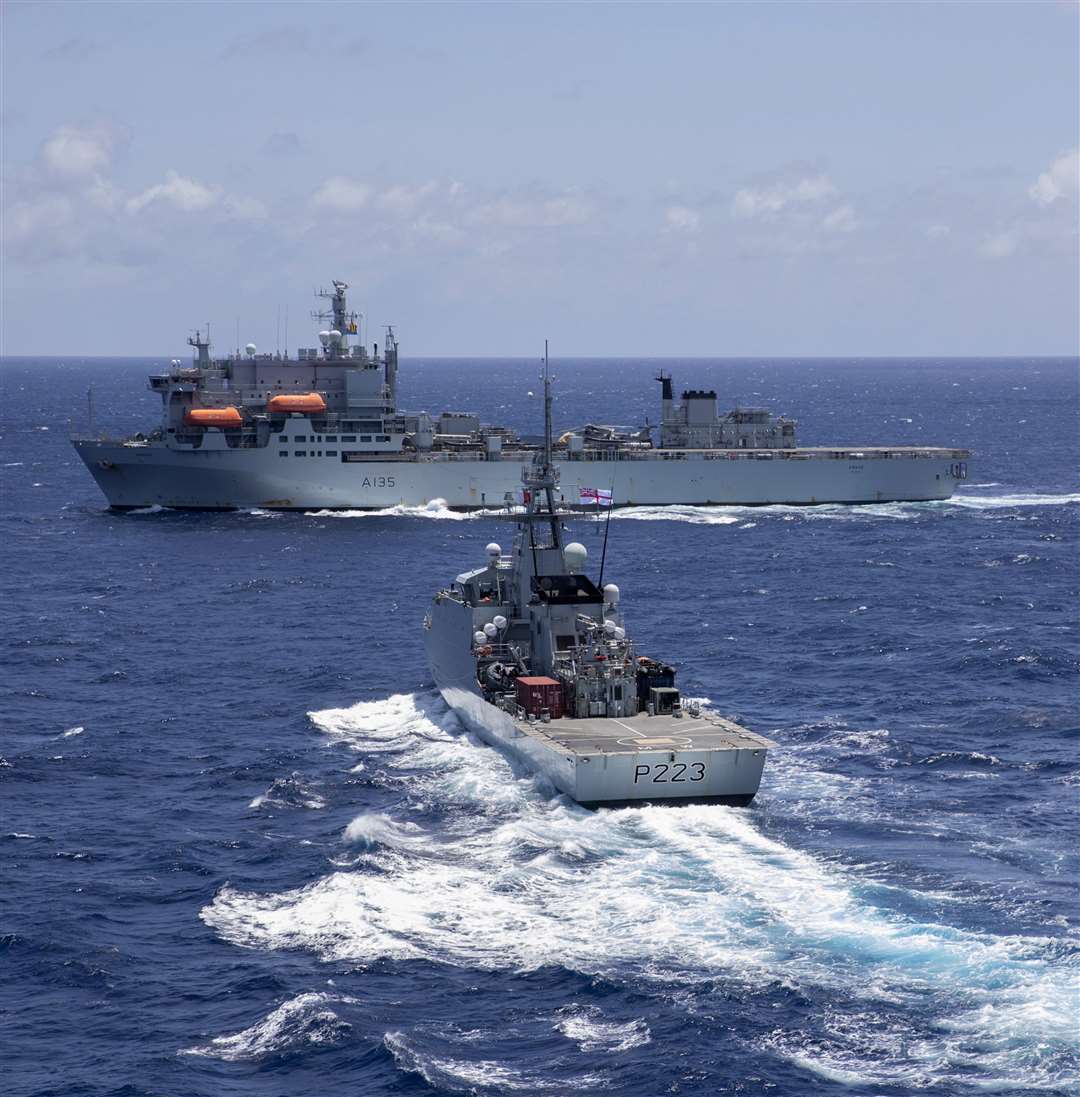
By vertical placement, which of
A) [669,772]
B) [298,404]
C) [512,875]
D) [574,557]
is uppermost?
[298,404]

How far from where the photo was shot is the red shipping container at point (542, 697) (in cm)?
4556

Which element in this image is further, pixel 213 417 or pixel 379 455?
pixel 379 455

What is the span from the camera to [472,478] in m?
110

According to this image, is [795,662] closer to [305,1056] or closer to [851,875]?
[851,875]

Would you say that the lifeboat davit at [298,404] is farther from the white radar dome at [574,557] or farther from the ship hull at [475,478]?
the white radar dome at [574,557]

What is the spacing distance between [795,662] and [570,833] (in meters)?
24.2

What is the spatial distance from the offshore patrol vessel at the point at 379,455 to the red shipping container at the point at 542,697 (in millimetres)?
61337

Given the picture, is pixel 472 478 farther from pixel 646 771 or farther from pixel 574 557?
pixel 646 771

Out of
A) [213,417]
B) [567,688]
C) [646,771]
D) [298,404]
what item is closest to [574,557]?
[567,688]

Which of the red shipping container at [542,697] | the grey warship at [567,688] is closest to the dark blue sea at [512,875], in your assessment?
the grey warship at [567,688]

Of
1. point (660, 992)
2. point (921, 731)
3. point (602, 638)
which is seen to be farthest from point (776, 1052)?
point (921, 731)

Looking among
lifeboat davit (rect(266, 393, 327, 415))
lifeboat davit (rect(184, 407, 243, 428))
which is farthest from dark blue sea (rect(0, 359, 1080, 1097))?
lifeboat davit (rect(266, 393, 327, 415))

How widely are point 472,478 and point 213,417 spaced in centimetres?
1781

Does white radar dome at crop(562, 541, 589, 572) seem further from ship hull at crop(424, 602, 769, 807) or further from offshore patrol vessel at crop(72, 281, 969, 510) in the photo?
offshore patrol vessel at crop(72, 281, 969, 510)
